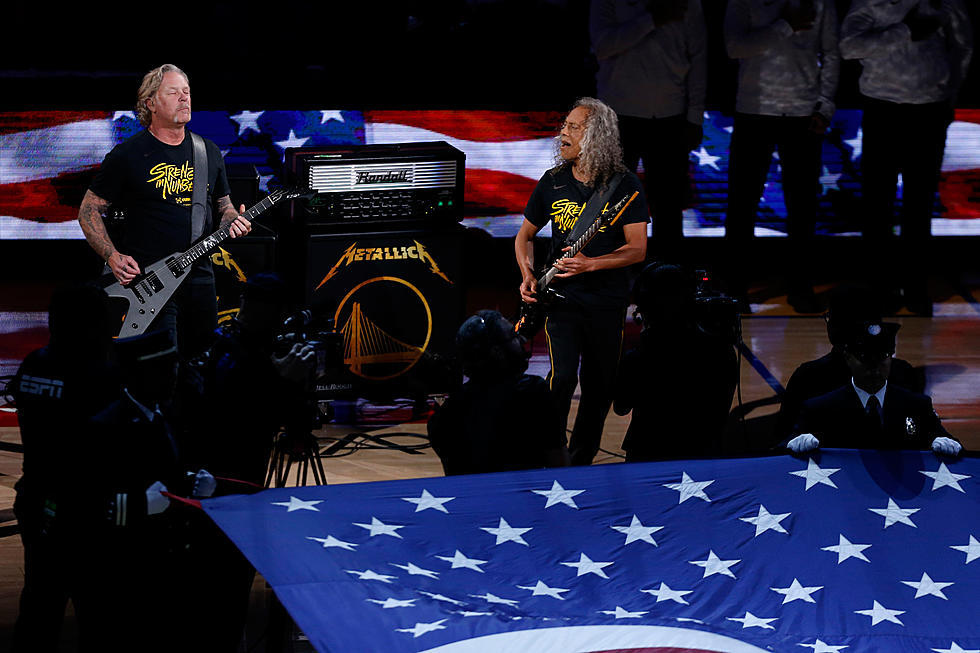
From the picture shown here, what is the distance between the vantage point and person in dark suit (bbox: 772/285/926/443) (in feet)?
16.2

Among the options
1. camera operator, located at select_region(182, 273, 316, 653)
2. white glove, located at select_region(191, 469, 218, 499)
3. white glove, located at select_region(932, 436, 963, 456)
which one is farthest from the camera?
white glove, located at select_region(932, 436, 963, 456)

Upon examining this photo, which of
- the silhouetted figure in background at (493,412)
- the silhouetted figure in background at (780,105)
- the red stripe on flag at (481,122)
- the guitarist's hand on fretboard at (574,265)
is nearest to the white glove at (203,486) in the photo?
the silhouetted figure in background at (493,412)

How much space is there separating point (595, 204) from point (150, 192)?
7.38 feet

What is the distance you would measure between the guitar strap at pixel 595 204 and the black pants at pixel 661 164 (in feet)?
9.46

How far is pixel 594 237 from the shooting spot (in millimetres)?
6121

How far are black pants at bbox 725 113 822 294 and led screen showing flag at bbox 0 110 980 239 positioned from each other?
832mm

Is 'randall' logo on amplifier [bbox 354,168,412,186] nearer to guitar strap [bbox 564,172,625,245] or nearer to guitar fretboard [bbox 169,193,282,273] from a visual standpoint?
guitar fretboard [bbox 169,193,282,273]

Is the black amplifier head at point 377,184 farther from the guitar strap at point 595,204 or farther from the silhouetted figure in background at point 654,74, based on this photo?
the silhouetted figure in background at point 654,74

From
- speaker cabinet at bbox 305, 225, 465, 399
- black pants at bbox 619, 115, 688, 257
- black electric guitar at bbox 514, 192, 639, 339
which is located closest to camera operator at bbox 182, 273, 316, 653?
black electric guitar at bbox 514, 192, 639, 339

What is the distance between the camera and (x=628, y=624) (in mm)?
4039

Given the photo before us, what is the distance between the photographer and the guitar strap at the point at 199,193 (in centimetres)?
659

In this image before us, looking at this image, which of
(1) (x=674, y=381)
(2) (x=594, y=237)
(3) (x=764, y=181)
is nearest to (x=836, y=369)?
(1) (x=674, y=381)

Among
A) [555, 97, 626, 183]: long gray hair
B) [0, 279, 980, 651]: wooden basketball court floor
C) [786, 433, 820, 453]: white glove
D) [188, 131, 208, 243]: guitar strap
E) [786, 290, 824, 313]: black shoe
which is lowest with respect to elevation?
[0, 279, 980, 651]: wooden basketball court floor

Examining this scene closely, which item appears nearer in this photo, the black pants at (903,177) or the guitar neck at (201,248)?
the guitar neck at (201,248)
